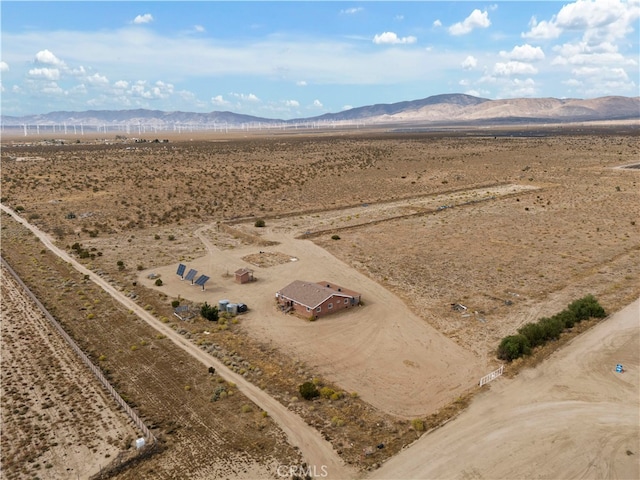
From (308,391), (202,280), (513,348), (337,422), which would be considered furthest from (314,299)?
(513,348)

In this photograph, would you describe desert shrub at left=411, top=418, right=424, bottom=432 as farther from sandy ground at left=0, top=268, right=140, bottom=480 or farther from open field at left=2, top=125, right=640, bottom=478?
sandy ground at left=0, top=268, right=140, bottom=480

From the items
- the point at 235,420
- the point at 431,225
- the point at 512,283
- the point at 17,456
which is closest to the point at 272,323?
the point at 235,420

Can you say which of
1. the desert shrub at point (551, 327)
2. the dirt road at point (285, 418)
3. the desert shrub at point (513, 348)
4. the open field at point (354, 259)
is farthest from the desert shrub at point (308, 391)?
the desert shrub at point (551, 327)

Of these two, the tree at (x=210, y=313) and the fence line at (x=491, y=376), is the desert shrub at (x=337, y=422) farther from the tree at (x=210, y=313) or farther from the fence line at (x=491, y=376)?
the tree at (x=210, y=313)

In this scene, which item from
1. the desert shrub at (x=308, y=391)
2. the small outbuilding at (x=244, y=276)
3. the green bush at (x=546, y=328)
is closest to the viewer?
the desert shrub at (x=308, y=391)

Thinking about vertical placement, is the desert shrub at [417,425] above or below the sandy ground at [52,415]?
below

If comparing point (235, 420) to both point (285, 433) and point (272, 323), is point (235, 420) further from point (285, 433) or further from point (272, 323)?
point (272, 323)

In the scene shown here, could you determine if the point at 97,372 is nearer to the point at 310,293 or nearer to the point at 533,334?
the point at 310,293
